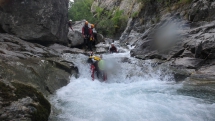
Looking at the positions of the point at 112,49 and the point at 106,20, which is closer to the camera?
the point at 112,49

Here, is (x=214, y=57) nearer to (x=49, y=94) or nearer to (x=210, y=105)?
(x=210, y=105)

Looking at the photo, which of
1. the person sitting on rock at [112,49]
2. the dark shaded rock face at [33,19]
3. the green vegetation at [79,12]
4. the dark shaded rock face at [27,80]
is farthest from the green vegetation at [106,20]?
the dark shaded rock face at [27,80]

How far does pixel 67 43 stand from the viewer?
53.2 feet

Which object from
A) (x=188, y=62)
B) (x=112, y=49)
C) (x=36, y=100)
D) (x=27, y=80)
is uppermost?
(x=112, y=49)

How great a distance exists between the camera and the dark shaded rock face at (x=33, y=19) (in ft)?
41.4

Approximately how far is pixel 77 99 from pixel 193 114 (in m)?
3.43

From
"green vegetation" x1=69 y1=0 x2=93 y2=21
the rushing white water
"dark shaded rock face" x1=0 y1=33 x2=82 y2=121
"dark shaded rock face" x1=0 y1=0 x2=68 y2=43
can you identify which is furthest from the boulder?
"green vegetation" x1=69 y1=0 x2=93 y2=21

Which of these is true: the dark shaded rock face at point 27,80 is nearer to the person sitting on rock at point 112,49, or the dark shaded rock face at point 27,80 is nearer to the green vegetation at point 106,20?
the person sitting on rock at point 112,49

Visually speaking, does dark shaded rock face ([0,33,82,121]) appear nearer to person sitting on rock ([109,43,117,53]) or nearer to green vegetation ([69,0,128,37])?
person sitting on rock ([109,43,117,53])

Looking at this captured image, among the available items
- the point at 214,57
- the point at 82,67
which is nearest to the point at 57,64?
Answer: the point at 82,67

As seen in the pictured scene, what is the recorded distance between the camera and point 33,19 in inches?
517

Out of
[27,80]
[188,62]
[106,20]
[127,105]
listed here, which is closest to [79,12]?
[106,20]

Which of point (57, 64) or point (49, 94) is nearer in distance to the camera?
point (49, 94)

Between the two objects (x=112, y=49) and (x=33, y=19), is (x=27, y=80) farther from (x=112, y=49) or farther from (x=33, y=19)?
(x=112, y=49)
